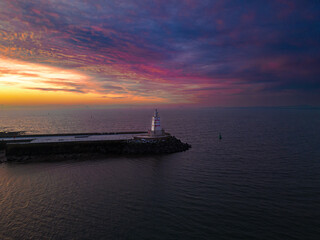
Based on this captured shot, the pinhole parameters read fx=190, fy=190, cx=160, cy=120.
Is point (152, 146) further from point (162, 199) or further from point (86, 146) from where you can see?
point (162, 199)

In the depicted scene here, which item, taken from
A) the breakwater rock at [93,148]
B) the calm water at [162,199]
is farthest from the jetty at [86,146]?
the calm water at [162,199]

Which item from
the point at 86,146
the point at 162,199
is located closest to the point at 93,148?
the point at 86,146

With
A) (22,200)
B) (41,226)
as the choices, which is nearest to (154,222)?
(41,226)

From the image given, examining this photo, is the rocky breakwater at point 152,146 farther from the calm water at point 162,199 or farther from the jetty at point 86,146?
the calm water at point 162,199

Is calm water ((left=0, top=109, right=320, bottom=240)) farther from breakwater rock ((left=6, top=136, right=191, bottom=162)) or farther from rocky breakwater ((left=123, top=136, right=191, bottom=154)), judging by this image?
rocky breakwater ((left=123, top=136, right=191, bottom=154))

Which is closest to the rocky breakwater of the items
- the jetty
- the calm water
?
the jetty

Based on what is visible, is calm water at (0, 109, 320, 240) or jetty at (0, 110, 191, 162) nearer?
calm water at (0, 109, 320, 240)

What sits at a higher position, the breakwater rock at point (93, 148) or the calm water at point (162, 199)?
the breakwater rock at point (93, 148)

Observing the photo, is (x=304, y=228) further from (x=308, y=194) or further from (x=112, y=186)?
(x=112, y=186)

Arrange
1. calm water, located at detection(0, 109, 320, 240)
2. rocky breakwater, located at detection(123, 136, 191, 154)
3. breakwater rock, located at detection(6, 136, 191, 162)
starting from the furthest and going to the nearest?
rocky breakwater, located at detection(123, 136, 191, 154)
breakwater rock, located at detection(6, 136, 191, 162)
calm water, located at detection(0, 109, 320, 240)
